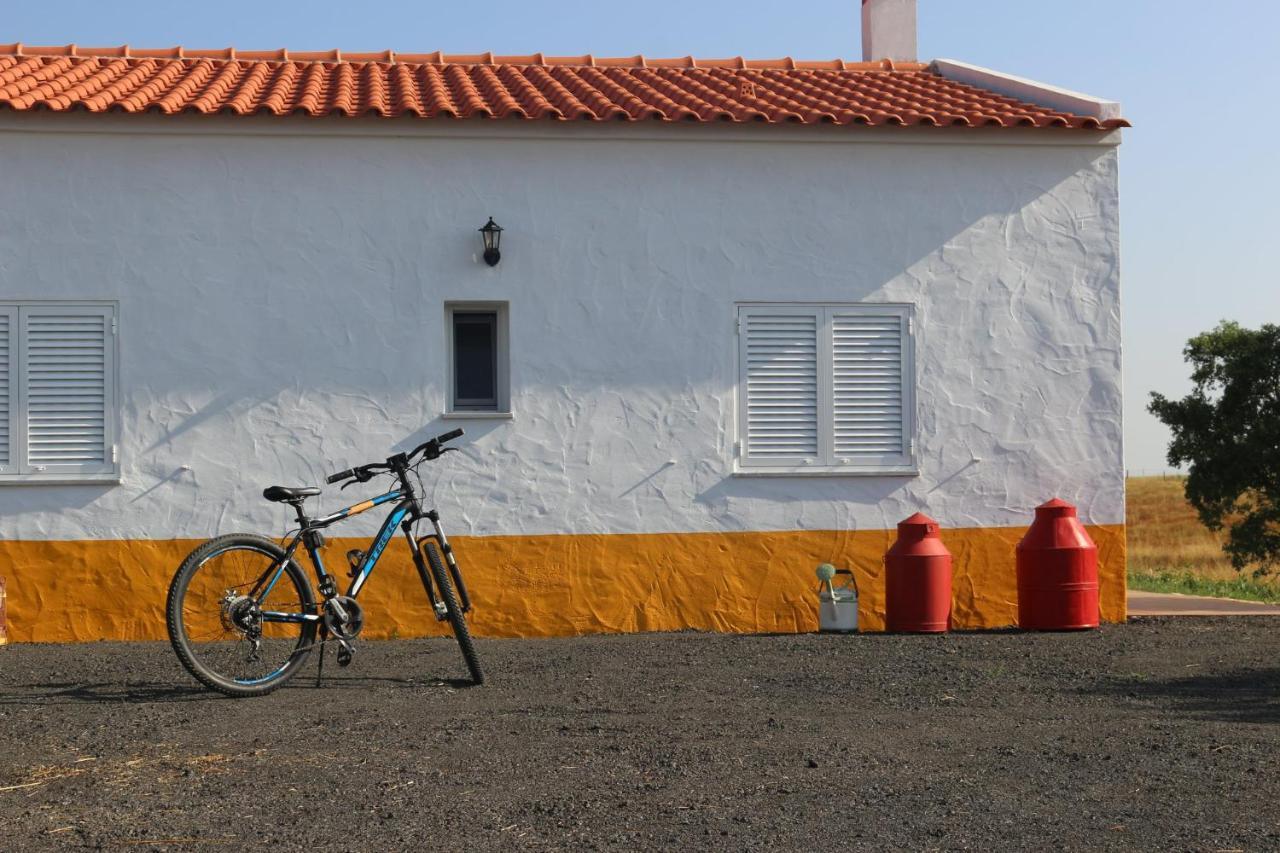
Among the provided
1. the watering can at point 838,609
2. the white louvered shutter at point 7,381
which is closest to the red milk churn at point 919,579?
the watering can at point 838,609

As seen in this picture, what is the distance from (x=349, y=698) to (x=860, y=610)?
15.1ft

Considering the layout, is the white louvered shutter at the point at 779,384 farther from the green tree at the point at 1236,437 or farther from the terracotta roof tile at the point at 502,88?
the green tree at the point at 1236,437

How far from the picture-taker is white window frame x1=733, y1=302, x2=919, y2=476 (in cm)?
1092

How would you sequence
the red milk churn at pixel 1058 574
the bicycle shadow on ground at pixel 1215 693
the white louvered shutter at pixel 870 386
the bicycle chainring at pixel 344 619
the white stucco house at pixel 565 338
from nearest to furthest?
the bicycle shadow on ground at pixel 1215 693 → the bicycle chainring at pixel 344 619 → the white stucco house at pixel 565 338 → the red milk churn at pixel 1058 574 → the white louvered shutter at pixel 870 386

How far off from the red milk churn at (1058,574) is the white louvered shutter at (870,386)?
110 centimetres

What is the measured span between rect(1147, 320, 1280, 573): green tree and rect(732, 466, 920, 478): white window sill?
15.6 m

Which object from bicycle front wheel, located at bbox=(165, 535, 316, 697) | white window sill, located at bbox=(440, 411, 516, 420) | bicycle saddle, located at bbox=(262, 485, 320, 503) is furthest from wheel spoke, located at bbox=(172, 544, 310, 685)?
white window sill, located at bbox=(440, 411, 516, 420)

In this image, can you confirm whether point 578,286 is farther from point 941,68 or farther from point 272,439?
point 941,68

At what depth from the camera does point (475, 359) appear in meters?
10.9

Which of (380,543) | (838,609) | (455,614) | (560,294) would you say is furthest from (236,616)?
(838,609)

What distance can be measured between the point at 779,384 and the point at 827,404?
38cm

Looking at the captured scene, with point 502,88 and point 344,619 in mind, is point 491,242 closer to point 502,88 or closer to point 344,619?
point 502,88

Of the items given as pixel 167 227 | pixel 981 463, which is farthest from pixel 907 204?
pixel 167 227

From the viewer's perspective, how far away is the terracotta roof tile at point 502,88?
10.8 meters
